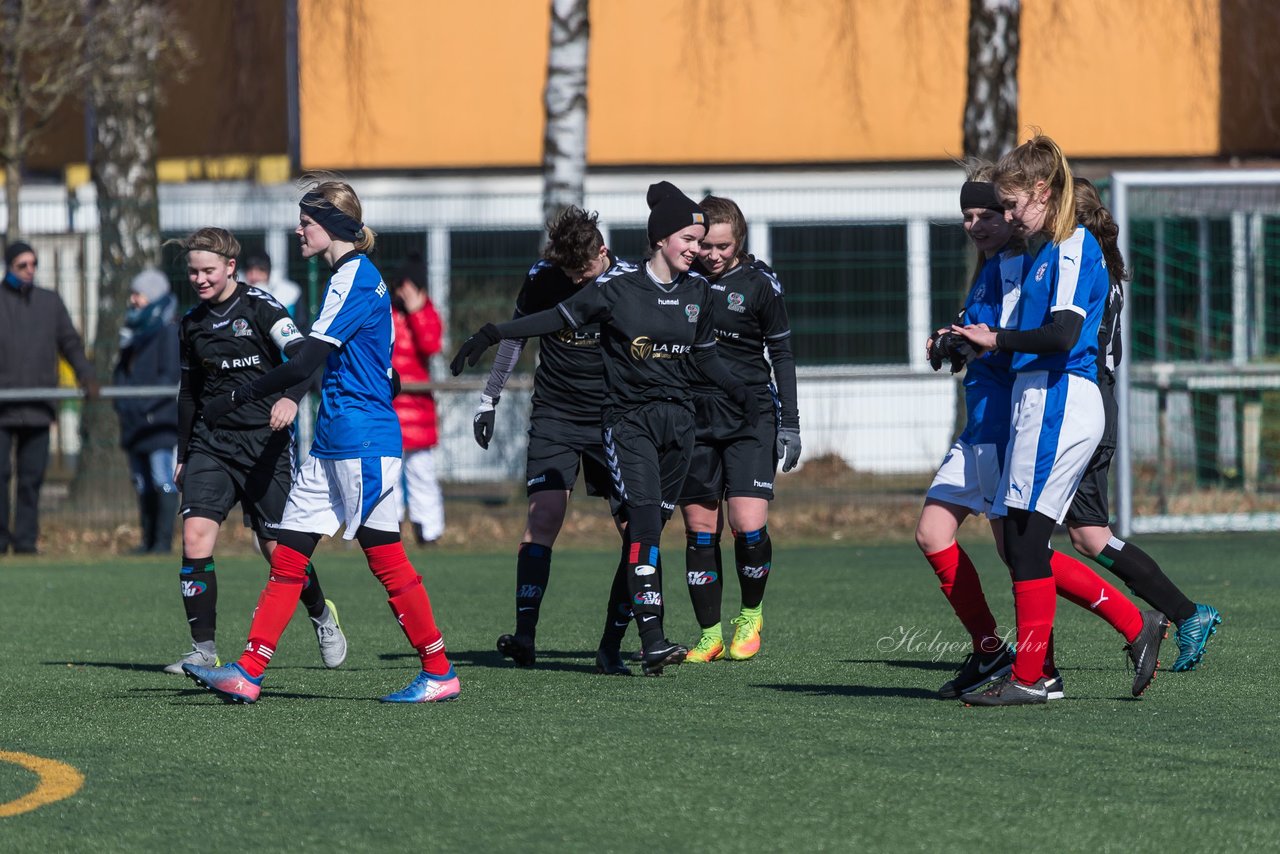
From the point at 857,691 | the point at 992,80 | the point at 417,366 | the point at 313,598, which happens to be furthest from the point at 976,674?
the point at 992,80

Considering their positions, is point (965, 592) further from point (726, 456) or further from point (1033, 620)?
point (726, 456)

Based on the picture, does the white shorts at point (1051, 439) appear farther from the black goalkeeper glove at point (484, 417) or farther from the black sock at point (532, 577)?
the black goalkeeper glove at point (484, 417)

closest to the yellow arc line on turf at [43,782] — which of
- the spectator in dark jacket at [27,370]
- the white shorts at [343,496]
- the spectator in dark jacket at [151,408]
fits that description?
the white shorts at [343,496]

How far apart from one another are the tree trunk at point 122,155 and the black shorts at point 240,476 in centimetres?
733

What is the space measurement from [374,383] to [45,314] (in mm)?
7538

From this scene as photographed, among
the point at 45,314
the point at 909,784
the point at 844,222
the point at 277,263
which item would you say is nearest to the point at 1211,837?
the point at 909,784

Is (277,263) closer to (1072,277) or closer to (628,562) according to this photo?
(628,562)

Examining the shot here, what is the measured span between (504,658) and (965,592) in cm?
223

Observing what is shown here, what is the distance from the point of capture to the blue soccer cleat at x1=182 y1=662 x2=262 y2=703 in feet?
21.6

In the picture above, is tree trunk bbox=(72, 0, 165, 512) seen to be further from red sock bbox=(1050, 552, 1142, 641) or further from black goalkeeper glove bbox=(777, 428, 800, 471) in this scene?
red sock bbox=(1050, 552, 1142, 641)

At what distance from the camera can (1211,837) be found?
14.9 ft

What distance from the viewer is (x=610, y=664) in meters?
7.57

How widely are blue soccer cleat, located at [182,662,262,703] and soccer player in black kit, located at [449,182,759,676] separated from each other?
4.82ft

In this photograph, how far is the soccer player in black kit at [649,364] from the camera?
7250 mm
